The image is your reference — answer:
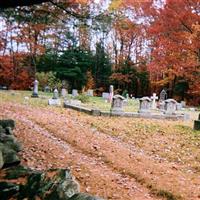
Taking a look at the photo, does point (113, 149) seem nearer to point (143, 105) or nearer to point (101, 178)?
point (101, 178)

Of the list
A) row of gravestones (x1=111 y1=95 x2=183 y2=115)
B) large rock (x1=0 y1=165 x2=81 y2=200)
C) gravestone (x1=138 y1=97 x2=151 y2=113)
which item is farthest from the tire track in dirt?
gravestone (x1=138 y1=97 x2=151 y2=113)

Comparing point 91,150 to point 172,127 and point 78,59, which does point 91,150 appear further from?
point 78,59

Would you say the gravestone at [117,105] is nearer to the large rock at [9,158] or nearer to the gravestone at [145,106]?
the gravestone at [145,106]

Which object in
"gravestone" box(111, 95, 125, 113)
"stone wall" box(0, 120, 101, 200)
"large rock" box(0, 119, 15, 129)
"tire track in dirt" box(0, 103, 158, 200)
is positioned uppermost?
"gravestone" box(111, 95, 125, 113)

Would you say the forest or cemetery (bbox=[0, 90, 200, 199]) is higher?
the forest

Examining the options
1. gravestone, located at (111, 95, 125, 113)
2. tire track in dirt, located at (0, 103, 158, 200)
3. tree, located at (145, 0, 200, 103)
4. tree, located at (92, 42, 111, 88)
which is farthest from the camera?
tree, located at (92, 42, 111, 88)

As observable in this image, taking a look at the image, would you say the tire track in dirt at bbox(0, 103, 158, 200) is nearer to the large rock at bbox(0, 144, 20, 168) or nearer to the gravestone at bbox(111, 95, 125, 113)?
the large rock at bbox(0, 144, 20, 168)

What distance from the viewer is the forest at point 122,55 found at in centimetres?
2548

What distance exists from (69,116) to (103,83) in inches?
934

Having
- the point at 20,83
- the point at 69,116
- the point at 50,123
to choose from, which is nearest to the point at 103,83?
the point at 20,83

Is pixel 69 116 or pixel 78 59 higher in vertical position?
pixel 78 59

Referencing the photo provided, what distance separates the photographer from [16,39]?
1266 inches

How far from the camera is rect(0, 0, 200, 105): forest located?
1003 inches

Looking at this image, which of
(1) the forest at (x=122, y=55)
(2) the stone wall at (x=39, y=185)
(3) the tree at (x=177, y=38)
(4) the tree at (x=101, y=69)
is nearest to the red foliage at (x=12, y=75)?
(1) the forest at (x=122, y=55)
